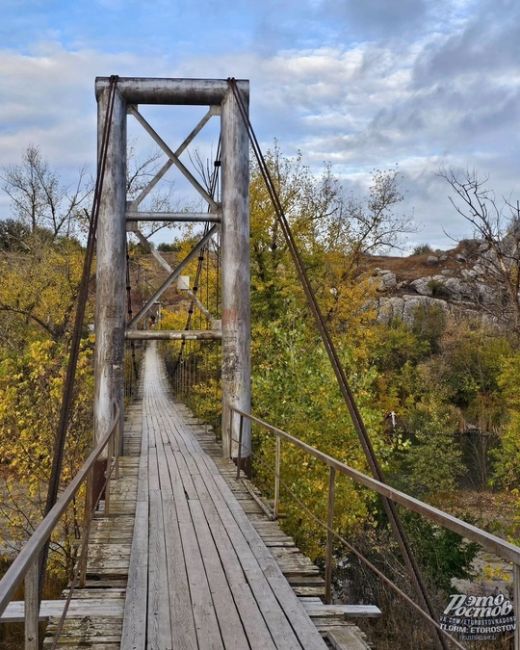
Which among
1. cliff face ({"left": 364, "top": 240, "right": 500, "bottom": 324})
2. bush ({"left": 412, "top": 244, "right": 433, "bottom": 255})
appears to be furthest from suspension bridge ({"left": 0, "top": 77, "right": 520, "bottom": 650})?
bush ({"left": 412, "top": 244, "right": 433, "bottom": 255})

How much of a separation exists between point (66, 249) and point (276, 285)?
9056mm

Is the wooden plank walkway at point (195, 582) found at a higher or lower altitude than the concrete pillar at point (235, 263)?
lower

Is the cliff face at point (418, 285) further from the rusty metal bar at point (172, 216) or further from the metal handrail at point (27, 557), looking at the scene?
the metal handrail at point (27, 557)

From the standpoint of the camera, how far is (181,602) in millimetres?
3297

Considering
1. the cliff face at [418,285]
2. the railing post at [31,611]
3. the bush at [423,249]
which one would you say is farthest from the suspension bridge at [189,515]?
the bush at [423,249]

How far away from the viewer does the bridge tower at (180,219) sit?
25.8ft

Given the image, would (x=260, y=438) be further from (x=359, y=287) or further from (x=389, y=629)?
(x=359, y=287)

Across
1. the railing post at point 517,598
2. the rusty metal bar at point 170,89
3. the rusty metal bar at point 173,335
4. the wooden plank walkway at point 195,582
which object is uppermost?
the rusty metal bar at point 170,89

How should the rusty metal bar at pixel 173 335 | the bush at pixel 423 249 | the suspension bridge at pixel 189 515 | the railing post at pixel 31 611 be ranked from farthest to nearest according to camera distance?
1. the bush at pixel 423 249
2. the rusty metal bar at pixel 173 335
3. the suspension bridge at pixel 189 515
4. the railing post at pixel 31 611

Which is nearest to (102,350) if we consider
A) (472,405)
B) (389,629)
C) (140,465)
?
(140,465)

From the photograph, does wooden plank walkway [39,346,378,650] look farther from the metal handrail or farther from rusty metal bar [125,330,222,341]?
rusty metal bar [125,330,222,341]

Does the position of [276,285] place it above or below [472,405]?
above

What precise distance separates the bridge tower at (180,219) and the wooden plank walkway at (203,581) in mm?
1772

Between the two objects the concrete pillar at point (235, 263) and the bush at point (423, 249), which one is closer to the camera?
the concrete pillar at point (235, 263)
